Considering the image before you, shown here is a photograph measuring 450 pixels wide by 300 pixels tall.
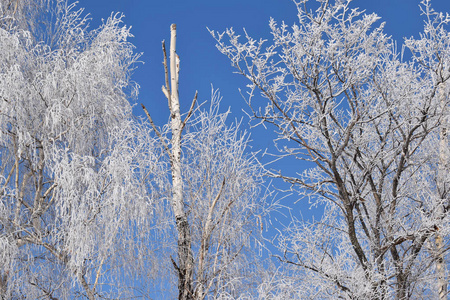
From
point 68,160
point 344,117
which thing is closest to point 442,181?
point 344,117

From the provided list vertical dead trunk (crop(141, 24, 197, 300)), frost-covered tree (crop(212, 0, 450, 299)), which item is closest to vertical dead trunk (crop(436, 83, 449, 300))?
frost-covered tree (crop(212, 0, 450, 299))

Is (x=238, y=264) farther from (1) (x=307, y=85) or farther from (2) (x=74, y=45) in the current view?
(2) (x=74, y=45)

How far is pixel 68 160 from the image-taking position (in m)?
5.11

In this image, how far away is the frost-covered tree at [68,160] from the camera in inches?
192

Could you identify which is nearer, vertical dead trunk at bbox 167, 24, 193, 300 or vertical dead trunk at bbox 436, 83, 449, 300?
vertical dead trunk at bbox 167, 24, 193, 300

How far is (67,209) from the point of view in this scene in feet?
16.9

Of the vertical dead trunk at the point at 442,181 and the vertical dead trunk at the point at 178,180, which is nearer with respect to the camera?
the vertical dead trunk at the point at 178,180

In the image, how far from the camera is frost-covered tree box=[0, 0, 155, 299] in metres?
4.87

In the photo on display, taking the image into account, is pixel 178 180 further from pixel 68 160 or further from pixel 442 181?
pixel 442 181

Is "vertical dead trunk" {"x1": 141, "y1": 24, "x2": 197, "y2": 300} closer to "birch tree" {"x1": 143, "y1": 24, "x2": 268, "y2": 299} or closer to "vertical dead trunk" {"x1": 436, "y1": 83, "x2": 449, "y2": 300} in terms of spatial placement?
"birch tree" {"x1": 143, "y1": 24, "x2": 268, "y2": 299}

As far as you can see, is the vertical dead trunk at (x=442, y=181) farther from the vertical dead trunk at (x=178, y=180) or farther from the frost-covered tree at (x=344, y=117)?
the vertical dead trunk at (x=178, y=180)

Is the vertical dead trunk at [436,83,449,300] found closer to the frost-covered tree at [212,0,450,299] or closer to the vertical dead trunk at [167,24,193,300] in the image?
the frost-covered tree at [212,0,450,299]

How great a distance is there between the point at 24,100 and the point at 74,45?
1627 mm

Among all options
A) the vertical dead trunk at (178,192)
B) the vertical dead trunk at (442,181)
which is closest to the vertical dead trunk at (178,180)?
the vertical dead trunk at (178,192)
